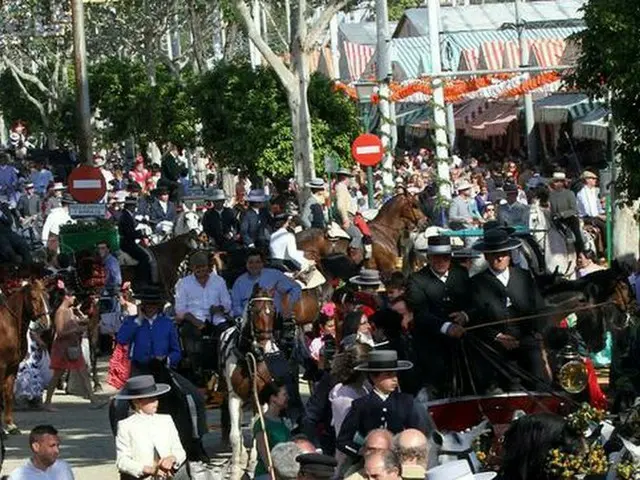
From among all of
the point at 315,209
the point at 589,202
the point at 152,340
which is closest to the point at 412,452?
the point at 152,340

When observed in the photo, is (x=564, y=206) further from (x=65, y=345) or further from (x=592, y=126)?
(x=592, y=126)

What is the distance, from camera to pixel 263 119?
4597 centimetres

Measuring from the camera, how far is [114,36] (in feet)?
256

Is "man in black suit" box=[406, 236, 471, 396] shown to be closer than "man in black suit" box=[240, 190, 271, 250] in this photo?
Yes

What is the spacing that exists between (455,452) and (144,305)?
23.6 ft

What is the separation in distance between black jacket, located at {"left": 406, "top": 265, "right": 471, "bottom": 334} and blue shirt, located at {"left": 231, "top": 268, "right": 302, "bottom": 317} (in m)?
4.70

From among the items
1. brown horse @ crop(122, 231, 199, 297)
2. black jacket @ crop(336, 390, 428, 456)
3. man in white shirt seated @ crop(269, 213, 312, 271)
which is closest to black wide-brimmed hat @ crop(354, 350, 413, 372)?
black jacket @ crop(336, 390, 428, 456)

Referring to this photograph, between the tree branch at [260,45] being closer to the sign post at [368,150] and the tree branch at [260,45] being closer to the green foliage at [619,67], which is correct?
the sign post at [368,150]

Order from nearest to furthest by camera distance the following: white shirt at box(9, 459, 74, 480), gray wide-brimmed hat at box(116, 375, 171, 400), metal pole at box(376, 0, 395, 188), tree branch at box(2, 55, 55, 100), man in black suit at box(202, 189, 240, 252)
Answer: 1. white shirt at box(9, 459, 74, 480)
2. gray wide-brimmed hat at box(116, 375, 171, 400)
3. man in black suit at box(202, 189, 240, 252)
4. metal pole at box(376, 0, 395, 188)
5. tree branch at box(2, 55, 55, 100)

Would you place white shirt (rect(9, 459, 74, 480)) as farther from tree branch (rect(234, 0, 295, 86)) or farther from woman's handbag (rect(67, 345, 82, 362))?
tree branch (rect(234, 0, 295, 86))

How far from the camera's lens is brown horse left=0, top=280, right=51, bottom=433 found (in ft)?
72.1

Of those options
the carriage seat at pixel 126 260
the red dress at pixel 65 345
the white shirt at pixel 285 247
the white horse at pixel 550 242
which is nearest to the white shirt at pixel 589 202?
the white horse at pixel 550 242

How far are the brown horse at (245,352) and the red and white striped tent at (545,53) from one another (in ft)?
112

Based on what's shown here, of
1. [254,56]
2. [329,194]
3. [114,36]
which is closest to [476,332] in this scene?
[329,194]
